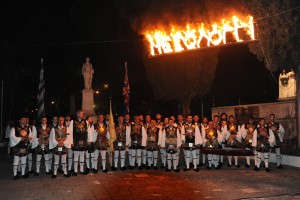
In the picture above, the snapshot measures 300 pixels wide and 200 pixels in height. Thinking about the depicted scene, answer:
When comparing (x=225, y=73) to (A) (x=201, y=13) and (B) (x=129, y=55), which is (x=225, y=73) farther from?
(A) (x=201, y=13)

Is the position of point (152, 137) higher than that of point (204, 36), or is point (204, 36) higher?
point (204, 36)

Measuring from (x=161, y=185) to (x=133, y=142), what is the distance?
11.7ft

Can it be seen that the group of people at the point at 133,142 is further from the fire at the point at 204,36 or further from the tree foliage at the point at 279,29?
the tree foliage at the point at 279,29

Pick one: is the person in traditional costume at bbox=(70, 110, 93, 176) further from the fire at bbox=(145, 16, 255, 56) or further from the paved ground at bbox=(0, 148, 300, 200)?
the fire at bbox=(145, 16, 255, 56)

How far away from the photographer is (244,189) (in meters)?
10.4

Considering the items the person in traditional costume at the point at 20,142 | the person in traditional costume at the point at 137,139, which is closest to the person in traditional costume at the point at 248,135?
the person in traditional costume at the point at 137,139

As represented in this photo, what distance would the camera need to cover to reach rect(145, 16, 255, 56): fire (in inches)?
602

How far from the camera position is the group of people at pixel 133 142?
1288 centimetres

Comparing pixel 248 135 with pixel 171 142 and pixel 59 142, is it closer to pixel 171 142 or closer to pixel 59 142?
pixel 171 142

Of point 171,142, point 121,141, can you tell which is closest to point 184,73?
point 121,141

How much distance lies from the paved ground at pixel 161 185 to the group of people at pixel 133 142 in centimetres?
66

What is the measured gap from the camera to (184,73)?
107 feet

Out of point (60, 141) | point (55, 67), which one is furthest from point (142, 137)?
point (55, 67)

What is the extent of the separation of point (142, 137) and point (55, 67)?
2679 centimetres
